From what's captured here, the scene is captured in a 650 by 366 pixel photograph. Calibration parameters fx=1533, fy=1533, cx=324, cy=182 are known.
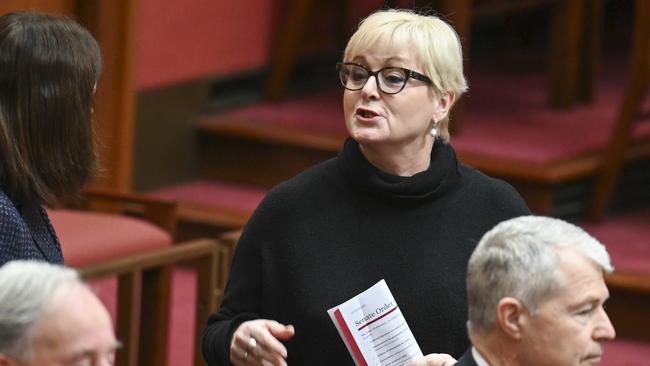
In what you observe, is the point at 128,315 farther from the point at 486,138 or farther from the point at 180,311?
the point at 486,138

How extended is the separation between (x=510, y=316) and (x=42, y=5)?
313 cm

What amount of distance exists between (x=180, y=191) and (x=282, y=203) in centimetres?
318

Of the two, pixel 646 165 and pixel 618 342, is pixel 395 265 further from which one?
pixel 646 165

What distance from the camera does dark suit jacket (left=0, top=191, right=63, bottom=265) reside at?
2764 millimetres

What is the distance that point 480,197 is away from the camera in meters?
3.06

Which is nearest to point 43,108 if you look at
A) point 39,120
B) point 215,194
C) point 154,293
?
point 39,120

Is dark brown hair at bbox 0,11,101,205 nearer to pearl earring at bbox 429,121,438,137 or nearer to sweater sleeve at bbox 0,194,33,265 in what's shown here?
sweater sleeve at bbox 0,194,33,265

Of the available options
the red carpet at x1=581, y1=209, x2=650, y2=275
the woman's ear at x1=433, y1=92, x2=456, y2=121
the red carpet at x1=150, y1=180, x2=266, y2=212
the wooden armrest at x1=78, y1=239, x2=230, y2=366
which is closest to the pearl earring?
the woman's ear at x1=433, y1=92, x2=456, y2=121

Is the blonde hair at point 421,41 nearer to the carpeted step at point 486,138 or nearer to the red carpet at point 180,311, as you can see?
the red carpet at point 180,311

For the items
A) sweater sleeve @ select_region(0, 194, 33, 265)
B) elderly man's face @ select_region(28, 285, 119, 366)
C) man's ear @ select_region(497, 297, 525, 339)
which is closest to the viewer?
elderly man's face @ select_region(28, 285, 119, 366)

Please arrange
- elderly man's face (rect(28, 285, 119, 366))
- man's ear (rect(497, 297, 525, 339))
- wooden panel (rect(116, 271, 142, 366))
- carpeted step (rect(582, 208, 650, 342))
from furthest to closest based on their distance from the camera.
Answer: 1. carpeted step (rect(582, 208, 650, 342))
2. wooden panel (rect(116, 271, 142, 366))
3. man's ear (rect(497, 297, 525, 339))
4. elderly man's face (rect(28, 285, 119, 366))

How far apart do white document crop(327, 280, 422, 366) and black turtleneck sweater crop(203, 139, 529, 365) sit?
0.11 feet

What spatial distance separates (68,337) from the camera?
2191 millimetres

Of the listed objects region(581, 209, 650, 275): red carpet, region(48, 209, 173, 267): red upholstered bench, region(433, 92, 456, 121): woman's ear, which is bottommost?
region(581, 209, 650, 275): red carpet
